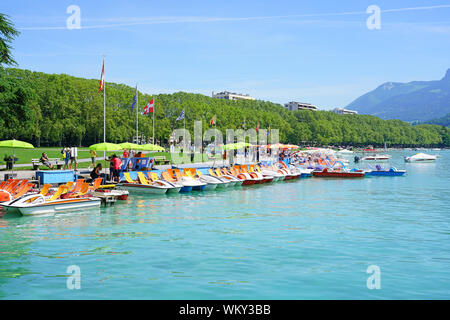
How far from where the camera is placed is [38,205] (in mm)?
18641

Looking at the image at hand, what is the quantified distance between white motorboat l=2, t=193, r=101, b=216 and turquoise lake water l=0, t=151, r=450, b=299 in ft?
1.60

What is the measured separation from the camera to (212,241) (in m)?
14.8

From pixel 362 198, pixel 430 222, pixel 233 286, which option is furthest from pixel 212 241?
pixel 362 198

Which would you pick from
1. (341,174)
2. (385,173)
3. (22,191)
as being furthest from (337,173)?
(22,191)

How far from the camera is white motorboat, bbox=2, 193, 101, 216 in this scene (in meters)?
18.5

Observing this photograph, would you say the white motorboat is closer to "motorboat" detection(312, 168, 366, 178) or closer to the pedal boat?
the pedal boat

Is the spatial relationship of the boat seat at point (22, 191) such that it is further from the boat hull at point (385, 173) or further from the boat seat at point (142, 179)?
the boat hull at point (385, 173)

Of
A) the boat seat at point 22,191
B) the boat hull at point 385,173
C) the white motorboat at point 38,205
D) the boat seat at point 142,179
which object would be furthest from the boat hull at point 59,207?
the boat hull at point 385,173

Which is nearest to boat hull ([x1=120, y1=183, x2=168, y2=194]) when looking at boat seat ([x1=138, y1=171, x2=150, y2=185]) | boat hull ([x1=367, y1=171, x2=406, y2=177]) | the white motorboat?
boat seat ([x1=138, y1=171, x2=150, y2=185])

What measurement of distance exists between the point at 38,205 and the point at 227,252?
978cm

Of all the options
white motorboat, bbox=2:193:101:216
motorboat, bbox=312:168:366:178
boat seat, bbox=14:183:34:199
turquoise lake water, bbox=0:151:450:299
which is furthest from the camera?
motorboat, bbox=312:168:366:178
